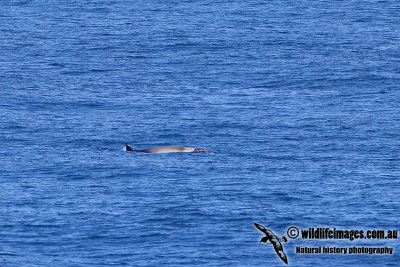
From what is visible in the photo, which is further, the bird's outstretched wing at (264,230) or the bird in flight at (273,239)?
the bird's outstretched wing at (264,230)

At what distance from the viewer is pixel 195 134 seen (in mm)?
89188

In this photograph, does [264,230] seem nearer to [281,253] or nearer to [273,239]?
[273,239]

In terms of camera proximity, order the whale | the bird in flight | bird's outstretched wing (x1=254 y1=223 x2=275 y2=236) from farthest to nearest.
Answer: the whale
bird's outstretched wing (x1=254 y1=223 x2=275 y2=236)
the bird in flight

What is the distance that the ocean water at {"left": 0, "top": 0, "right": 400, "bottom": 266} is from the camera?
65.3 metres

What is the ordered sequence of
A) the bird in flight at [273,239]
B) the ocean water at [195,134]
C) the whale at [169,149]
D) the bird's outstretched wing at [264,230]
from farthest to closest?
the whale at [169,149] < the ocean water at [195,134] < the bird's outstretched wing at [264,230] < the bird in flight at [273,239]

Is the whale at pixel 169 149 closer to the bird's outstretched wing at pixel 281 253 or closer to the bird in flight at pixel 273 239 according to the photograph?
the bird in flight at pixel 273 239

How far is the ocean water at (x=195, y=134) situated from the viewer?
65.3 m

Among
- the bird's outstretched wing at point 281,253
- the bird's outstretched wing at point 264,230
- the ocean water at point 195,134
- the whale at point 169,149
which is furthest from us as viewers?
the whale at point 169,149

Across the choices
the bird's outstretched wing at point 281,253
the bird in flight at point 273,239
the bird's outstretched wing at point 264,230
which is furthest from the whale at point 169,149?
the bird's outstretched wing at point 281,253

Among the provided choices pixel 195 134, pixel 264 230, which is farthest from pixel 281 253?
pixel 195 134

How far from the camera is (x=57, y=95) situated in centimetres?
10350

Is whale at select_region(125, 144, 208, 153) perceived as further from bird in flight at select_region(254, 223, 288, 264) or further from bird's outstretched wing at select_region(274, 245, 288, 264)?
bird's outstretched wing at select_region(274, 245, 288, 264)

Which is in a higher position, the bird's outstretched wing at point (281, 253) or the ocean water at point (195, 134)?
the bird's outstretched wing at point (281, 253)

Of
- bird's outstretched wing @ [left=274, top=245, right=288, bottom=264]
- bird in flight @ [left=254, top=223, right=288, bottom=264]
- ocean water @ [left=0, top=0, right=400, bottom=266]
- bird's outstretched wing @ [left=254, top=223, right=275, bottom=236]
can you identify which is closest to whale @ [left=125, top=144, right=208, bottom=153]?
ocean water @ [left=0, top=0, right=400, bottom=266]
